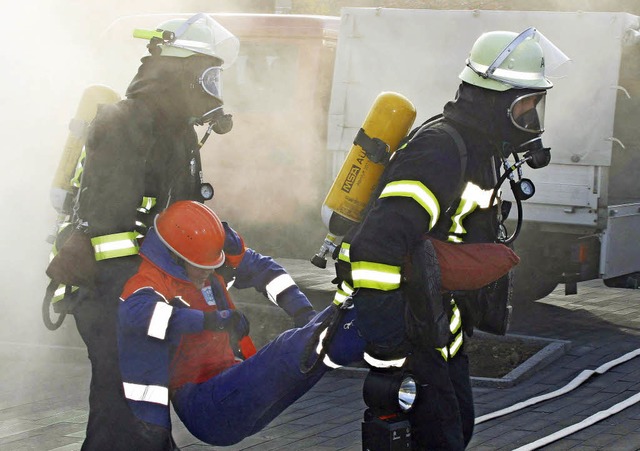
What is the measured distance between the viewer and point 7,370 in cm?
708

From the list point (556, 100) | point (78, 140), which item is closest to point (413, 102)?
point (556, 100)

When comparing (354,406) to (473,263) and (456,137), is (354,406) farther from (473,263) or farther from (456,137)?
(456,137)

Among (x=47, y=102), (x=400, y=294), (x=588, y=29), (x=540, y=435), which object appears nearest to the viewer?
(x=400, y=294)

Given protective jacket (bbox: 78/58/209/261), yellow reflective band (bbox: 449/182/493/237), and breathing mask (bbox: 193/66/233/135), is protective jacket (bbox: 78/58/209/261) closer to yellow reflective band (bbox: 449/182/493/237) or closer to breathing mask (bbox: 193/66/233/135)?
breathing mask (bbox: 193/66/233/135)

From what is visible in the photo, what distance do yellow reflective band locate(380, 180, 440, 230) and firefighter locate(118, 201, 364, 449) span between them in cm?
49

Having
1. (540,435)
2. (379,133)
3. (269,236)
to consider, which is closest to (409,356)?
(379,133)

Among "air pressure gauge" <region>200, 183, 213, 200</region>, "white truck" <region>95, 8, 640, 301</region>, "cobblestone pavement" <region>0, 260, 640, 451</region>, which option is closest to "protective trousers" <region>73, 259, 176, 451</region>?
"air pressure gauge" <region>200, 183, 213, 200</region>

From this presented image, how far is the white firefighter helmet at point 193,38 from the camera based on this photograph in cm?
420

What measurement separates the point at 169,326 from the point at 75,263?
492 mm

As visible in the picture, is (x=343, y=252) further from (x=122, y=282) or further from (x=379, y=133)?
(x=122, y=282)

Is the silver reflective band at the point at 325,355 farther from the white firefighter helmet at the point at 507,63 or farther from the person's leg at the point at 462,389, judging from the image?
the white firefighter helmet at the point at 507,63

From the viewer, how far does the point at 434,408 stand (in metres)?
3.56

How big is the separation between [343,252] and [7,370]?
13.1 ft

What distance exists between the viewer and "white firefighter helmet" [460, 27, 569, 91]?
3658 mm
